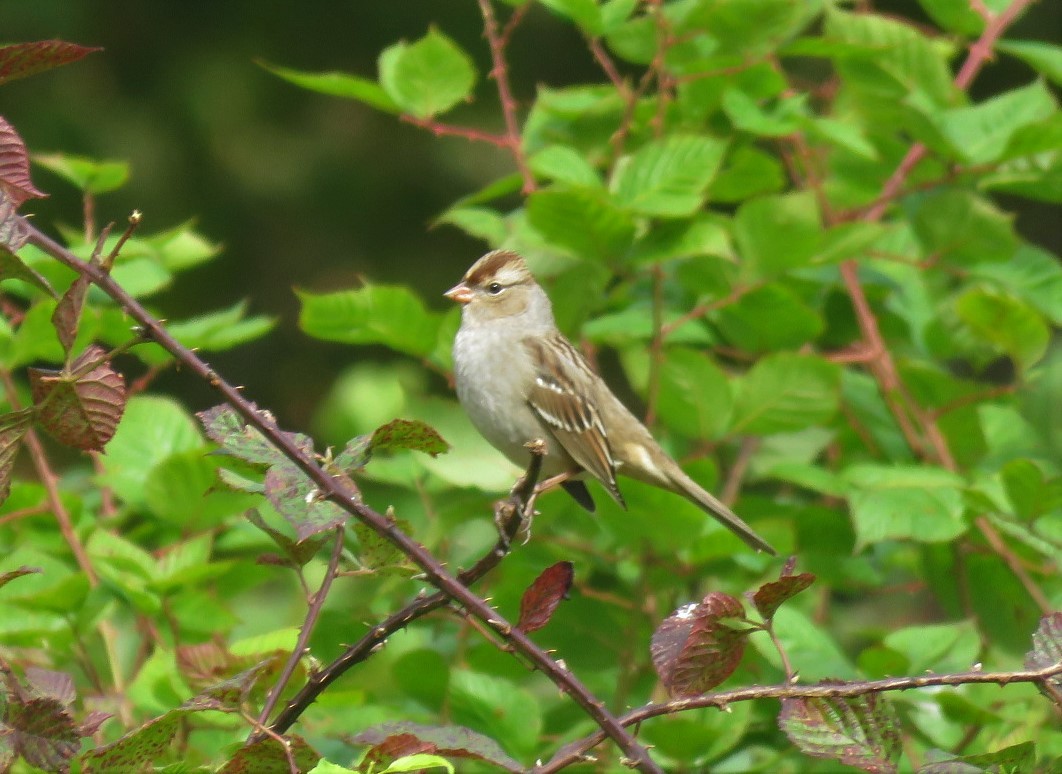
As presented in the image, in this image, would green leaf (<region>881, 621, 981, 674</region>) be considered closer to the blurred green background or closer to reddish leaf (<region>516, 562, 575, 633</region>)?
reddish leaf (<region>516, 562, 575, 633</region>)

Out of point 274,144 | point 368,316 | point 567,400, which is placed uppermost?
point 368,316

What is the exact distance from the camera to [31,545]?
1.66m

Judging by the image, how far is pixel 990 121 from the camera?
2.18m

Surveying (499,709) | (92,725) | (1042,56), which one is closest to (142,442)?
(499,709)

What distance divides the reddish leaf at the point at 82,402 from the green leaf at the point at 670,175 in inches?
42.7

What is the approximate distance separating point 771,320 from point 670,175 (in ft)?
0.98

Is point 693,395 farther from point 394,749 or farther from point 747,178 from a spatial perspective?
point 394,749

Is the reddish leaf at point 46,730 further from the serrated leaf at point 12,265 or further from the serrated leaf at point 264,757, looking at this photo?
the serrated leaf at point 12,265

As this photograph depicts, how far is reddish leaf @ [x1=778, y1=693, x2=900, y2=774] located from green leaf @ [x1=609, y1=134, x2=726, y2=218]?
1.02 meters

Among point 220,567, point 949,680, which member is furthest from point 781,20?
point 949,680

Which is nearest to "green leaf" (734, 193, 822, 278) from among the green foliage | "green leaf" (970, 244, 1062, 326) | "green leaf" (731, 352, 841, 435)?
the green foliage

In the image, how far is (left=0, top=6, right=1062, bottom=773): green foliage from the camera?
1.60 m

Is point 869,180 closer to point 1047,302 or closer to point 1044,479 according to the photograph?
point 1047,302

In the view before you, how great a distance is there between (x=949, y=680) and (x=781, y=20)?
1407mm
